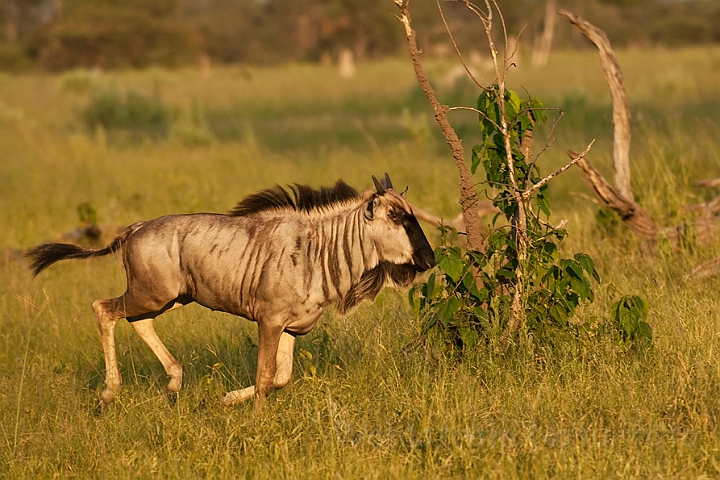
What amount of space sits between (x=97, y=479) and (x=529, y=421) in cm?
193

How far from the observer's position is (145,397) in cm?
495

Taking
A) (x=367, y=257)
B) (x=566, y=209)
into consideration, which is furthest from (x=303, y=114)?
(x=367, y=257)

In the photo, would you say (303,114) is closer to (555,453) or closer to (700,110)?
(700,110)

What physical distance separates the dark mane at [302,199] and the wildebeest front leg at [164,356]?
812 mm

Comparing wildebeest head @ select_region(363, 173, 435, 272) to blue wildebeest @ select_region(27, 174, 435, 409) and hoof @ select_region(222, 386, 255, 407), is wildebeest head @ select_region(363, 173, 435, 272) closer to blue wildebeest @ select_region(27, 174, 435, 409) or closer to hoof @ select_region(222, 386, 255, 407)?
blue wildebeest @ select_region(27, 174, 435, 409)

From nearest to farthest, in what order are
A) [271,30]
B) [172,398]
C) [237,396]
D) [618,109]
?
1. [237,396]
2. [172,398]
3. [618,109]
4. [271,30]

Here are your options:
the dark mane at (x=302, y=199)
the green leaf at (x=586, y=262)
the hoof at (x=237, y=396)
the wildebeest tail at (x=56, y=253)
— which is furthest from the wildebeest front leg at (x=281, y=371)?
the green leaf at (x=586, y=262)

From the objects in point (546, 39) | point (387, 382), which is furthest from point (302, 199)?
point (546, 39)

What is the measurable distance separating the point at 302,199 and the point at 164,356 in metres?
1.12

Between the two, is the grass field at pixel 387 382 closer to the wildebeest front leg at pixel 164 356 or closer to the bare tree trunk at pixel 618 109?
the wildebeest front leg at pixel 164 356

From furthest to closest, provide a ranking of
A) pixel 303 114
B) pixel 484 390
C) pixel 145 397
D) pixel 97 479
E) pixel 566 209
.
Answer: pixel 303 114, pixel 566 209, pixel 145 397, pixel 484 390, pixel 97 479

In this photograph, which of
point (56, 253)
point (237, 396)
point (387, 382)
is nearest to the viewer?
point (237, 396)

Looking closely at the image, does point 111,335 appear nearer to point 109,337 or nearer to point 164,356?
point 109,337

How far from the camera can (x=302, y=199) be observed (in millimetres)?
4781
